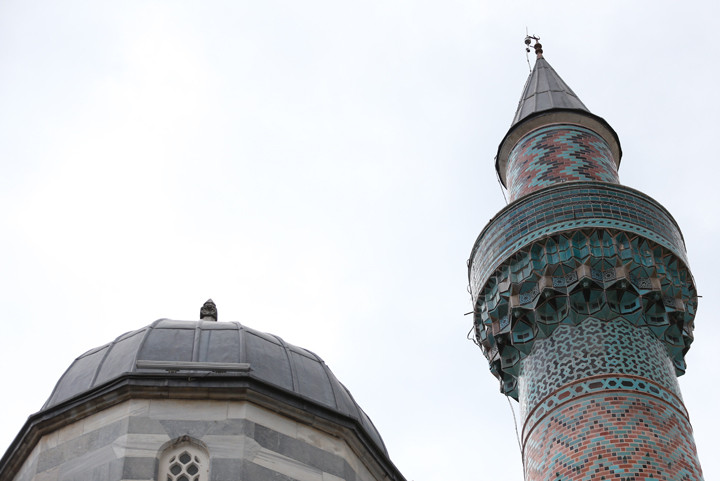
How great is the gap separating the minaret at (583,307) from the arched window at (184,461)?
3.65 metres

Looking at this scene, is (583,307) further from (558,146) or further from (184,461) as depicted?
(184,461)

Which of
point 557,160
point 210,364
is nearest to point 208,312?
point 210,364

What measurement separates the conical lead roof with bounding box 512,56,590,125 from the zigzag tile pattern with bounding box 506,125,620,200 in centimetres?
33

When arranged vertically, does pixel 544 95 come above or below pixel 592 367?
above

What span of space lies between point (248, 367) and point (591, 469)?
336cm

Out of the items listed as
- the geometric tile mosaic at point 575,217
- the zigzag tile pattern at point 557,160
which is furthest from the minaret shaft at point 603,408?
the zigzag tile pattern at point 557,160

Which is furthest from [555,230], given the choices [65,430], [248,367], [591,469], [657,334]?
[65,430]

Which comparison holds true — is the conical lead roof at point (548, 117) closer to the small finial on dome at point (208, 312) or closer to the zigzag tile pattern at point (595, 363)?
the zigzag tile pattern at point (595, 363)

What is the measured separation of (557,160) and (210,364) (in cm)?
589

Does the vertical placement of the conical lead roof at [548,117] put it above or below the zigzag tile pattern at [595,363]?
above

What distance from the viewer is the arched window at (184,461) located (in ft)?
20.2

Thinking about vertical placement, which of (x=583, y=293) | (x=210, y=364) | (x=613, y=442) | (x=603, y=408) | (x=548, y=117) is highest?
(x=548, y=117)

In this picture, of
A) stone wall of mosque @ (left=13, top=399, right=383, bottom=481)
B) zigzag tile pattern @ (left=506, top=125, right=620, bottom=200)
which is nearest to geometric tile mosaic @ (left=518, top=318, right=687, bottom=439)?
zigzag tile pattern @ (left=506, top=125, right=620, bottom=200)

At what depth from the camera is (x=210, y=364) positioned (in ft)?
22.2
